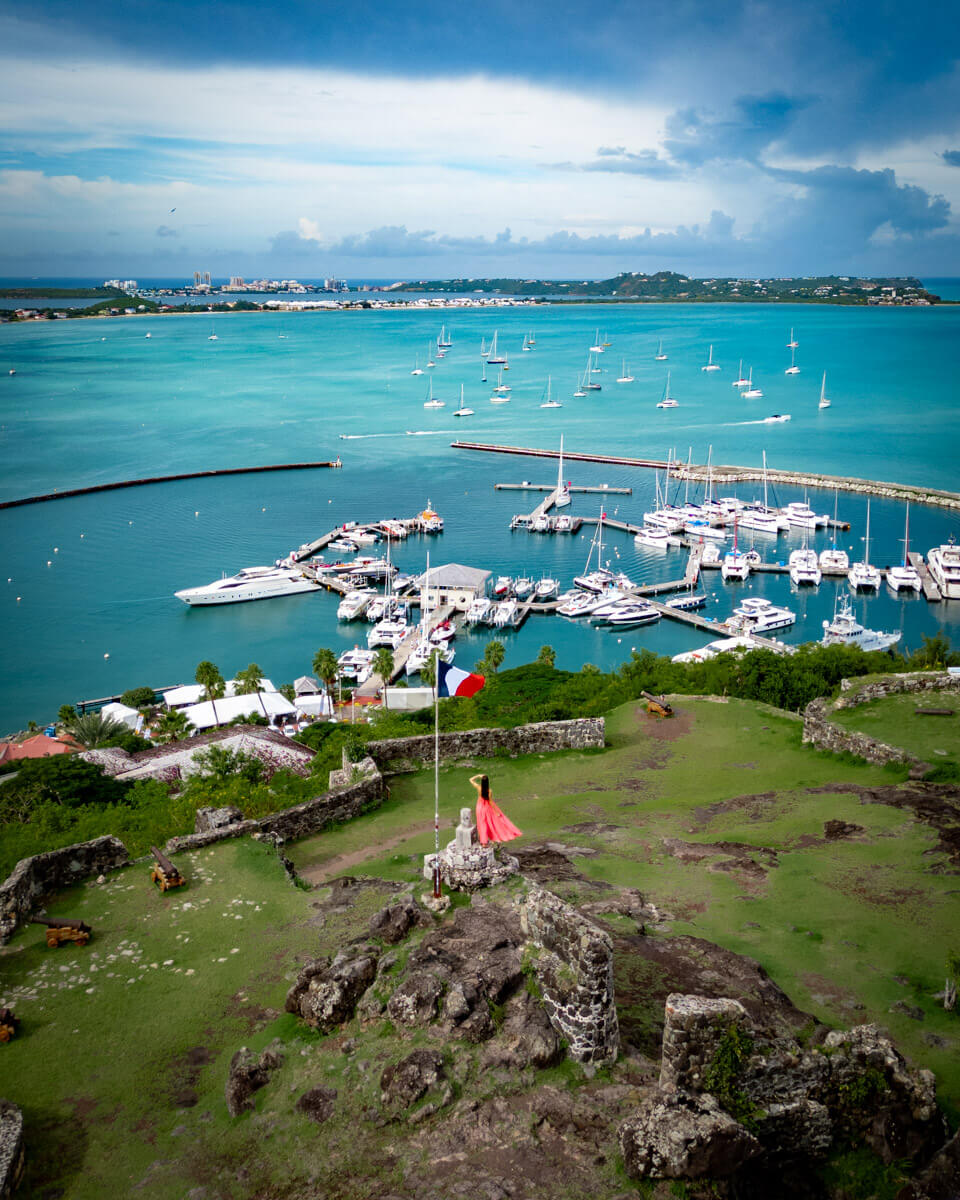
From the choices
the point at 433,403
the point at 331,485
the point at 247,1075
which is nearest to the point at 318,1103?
the point at 247,1075

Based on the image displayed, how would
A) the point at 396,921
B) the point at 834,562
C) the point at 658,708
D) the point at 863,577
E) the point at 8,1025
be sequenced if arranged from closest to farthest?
1. the point at 8,1025
2. the point at 396,921
3. the point at 658,708
4. the point at 863,577
5. the point at 834,562

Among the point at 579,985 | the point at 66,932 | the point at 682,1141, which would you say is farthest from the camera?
the point at 66,932

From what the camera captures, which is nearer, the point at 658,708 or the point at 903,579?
the point at 658,708

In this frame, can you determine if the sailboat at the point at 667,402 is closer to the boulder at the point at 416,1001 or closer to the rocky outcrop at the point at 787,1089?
the boulder at the point at 416,1001

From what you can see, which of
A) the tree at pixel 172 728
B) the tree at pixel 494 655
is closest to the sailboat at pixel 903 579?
the tree at pixel 494 655

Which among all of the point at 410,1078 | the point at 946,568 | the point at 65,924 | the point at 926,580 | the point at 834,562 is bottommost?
the point at 926,580

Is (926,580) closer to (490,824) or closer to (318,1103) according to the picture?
(490,824)

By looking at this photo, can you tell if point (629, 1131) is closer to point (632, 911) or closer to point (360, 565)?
point (632, 911)

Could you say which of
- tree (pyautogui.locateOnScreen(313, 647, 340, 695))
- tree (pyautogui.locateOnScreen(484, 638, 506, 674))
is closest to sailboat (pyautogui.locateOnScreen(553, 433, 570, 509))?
tree (pyautogui.locateOnScreen(484, 638, 506, 674))
